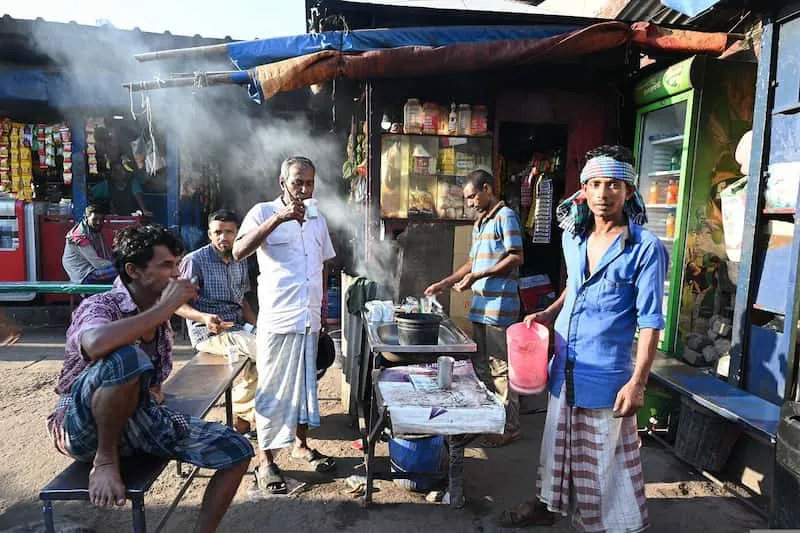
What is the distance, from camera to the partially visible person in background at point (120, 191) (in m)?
8.52

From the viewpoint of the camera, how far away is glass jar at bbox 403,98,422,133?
17.4ft

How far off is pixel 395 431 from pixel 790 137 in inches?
132

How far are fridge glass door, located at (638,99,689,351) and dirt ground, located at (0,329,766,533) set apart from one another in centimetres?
176

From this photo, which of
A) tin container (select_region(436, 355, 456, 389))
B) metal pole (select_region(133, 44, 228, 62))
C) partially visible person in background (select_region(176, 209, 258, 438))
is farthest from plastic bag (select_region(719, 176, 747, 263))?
metal pole (select_region(133, 44, 228, 62))

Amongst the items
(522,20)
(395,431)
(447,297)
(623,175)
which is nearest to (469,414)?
(395,431)

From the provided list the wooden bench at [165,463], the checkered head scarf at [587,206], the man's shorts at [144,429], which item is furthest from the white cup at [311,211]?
the checkered head scarf at [587,206]

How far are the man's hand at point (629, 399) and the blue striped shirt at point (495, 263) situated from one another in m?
1.60

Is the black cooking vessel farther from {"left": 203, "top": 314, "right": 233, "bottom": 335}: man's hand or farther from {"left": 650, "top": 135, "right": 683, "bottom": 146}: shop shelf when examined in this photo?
{"left": 650, "top": 135, "right": 683, "bottom": 146}: shop shelf

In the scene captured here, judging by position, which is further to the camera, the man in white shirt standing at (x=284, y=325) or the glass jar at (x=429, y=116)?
the glass jar at (x=429, y=116)

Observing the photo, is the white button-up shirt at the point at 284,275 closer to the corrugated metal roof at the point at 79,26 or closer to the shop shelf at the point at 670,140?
the shop shelf at the point at 670,140

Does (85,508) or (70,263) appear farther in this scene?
(70,263)

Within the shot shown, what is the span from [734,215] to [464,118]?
261cm

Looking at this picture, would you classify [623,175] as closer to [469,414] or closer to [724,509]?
[469,414]

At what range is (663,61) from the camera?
16.8 feet
